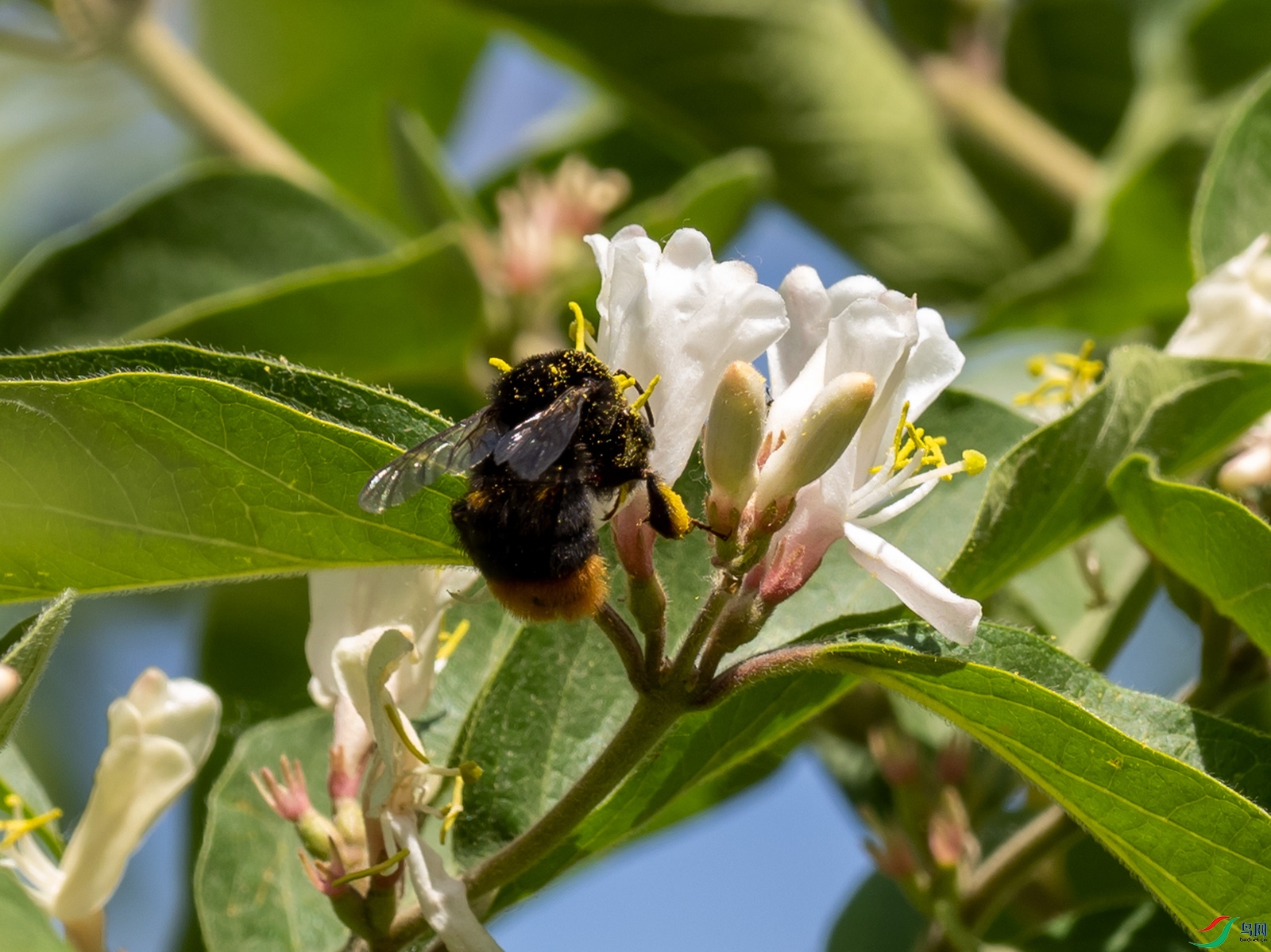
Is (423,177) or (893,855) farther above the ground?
(423,177)

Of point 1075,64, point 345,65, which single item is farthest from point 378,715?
point 1075,64

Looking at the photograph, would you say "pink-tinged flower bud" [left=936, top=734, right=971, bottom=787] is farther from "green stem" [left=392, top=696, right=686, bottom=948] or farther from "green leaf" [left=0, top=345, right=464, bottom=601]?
"green leaf" [left=0, top=345, right=464, bottom=601]

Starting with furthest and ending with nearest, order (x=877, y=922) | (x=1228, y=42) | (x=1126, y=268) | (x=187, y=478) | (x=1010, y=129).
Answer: (x=1010, y=129)
(x=1228, y=42)
(x=1126, y=268)
(x=877, y=922)
(x=187, y=478)

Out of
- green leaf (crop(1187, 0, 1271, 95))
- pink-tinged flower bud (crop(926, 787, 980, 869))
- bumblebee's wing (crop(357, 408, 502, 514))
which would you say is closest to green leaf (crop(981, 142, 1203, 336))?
green leaf (crop(1187, 0, 1271, 95))

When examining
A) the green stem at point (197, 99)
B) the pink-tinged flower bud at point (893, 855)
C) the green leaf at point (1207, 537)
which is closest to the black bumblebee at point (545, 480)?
the green leaf at point (1207, 537)

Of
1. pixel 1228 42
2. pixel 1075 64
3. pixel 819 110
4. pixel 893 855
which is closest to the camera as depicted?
pixel 893 855

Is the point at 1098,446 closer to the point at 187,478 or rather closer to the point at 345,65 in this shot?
the point at 187,478

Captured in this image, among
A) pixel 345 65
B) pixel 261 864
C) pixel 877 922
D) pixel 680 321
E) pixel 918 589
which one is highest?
pixel 345 65
